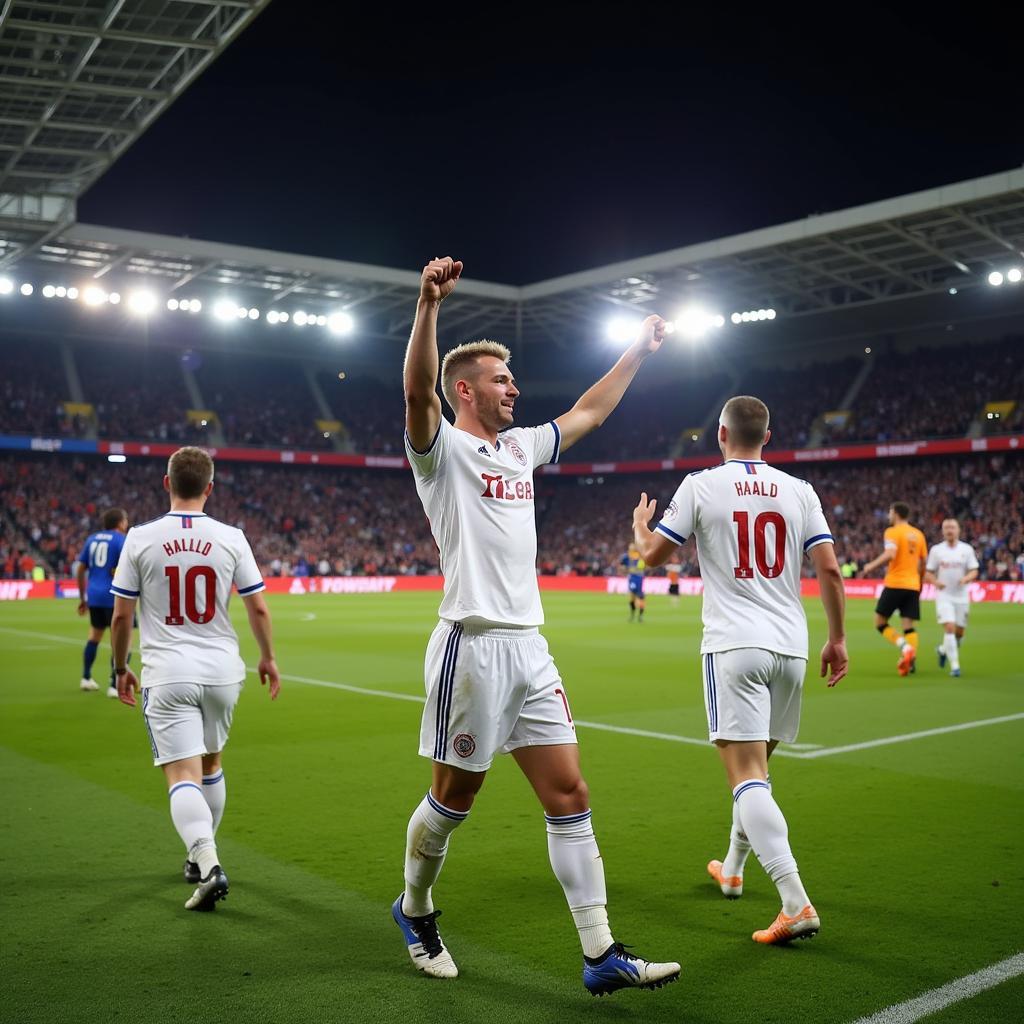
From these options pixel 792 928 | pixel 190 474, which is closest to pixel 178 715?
pixel 190 474

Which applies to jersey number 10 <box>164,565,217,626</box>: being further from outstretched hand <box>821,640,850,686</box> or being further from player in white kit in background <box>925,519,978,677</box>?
player in white kit in background <box>925,519,978,677</box>

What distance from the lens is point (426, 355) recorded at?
12.7ft

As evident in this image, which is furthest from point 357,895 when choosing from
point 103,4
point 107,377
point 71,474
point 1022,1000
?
point 107,377

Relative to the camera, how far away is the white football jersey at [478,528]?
13.8 ft

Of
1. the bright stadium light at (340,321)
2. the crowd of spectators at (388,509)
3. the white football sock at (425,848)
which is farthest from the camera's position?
the bright stadium light at (340,321)

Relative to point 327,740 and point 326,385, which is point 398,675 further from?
point 326,385

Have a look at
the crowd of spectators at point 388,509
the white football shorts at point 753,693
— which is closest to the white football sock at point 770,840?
the white football shorts at point 753,693

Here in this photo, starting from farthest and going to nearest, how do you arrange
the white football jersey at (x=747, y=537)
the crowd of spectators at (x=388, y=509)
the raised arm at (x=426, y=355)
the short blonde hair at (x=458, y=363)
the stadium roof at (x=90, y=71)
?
the crowd of spectators at (x=388, y=509), the stadium roof at (x=90, y=71), the white football jersey at (x=747, y=537), the short blonde hair at (x=458, y=363), the raised arm at (x=426, y=355)

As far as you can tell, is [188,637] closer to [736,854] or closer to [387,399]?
[736,854]

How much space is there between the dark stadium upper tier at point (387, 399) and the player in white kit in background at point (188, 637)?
149ft

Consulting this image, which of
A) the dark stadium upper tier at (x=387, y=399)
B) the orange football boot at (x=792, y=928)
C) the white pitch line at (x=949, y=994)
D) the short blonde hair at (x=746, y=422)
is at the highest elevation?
the dark stadium upper tier at (x=387, y=399)

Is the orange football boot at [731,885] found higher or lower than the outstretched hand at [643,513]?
lower

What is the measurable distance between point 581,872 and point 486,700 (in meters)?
0.74

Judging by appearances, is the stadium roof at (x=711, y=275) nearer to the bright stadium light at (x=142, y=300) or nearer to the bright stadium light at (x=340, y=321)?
the bright stadium light at (x=340, y=321)
